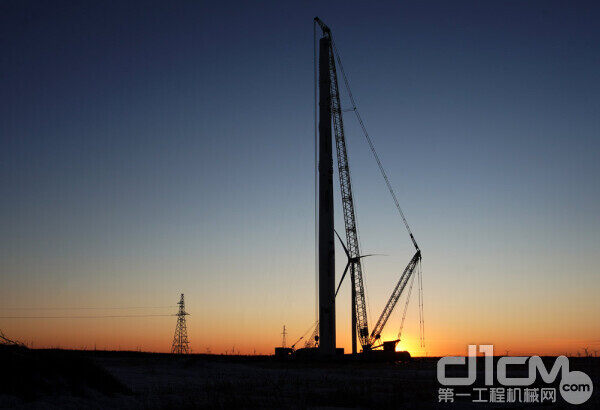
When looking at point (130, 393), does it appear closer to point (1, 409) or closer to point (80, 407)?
point (80, 407)

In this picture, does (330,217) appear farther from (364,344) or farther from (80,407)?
(80,407)

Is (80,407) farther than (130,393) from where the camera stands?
No

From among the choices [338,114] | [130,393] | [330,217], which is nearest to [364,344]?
[330,217]

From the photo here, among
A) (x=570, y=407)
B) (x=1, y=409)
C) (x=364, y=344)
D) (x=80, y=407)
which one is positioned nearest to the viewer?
(x=1, y=409)

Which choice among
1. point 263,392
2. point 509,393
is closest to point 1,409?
point 263,392

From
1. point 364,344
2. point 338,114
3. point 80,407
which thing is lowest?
point 364,344

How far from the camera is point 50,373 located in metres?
25.2

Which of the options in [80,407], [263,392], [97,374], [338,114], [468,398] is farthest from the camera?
[338,114]

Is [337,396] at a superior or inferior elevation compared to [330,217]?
inferior

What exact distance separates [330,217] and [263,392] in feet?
208

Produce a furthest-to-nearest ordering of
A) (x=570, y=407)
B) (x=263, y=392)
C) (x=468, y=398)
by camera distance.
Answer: (x=263, y=392), (x=468, y=398), (x=570, y=407)

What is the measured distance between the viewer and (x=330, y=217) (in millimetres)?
94750

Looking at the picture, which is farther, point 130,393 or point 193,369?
point 193,369

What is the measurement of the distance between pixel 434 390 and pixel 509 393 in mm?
4616
